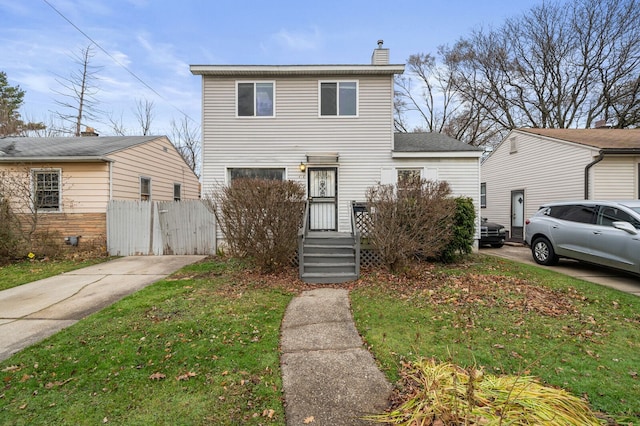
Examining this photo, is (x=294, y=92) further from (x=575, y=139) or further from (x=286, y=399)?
(x=575, y=139)

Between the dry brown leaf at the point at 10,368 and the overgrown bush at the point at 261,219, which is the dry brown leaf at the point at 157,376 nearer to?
the dry brown leaf at the point at 10,368

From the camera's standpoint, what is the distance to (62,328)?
382 cm

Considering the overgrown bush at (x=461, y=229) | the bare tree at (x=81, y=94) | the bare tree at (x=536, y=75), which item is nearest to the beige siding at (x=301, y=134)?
the overgrown bush at (x=461, y=229)

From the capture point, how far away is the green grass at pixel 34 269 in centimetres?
630

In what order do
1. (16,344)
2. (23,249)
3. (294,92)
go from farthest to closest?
(294,92), (23,249), (16,344)

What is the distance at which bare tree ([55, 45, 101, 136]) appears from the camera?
53.1 feet

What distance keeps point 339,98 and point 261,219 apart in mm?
5733

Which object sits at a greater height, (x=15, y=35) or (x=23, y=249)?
(x=15, y=35)

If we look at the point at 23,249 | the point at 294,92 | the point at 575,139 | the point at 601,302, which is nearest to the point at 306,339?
the point at 601,302

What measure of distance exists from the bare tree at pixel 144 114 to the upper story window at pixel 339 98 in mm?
19570

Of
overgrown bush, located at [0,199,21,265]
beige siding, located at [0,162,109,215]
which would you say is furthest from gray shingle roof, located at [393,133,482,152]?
overgrown bush, located at [0,199,21,265]

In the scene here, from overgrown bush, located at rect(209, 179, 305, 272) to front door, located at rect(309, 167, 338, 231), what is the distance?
10.3 ft

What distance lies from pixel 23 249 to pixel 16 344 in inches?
285

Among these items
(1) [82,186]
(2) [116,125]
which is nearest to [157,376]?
(1) [82,186]
